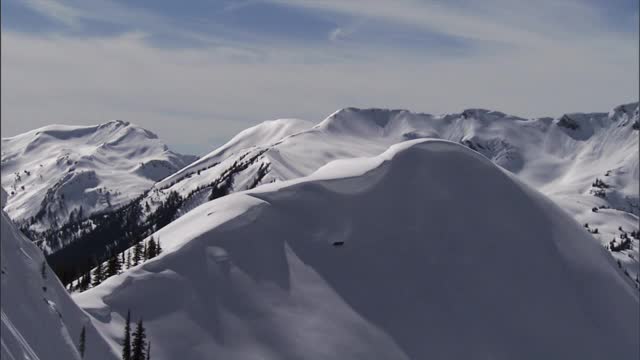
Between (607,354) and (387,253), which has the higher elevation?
(387,253)

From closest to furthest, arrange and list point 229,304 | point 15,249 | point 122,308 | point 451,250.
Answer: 1. point 15,249
2. point 122,308
3. point 229,304
4. point 451,250

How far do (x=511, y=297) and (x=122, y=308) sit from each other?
84801 mm

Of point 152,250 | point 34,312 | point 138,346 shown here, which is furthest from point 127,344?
point 152,250

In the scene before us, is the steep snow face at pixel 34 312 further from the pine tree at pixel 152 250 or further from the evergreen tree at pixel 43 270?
the pine tree at pixel 152 250

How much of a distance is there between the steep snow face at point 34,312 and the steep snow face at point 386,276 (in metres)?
12.7

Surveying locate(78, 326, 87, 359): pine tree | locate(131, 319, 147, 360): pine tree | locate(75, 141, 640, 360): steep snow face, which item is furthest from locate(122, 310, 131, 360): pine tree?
locate(78, 326, 87, 359): pine tree

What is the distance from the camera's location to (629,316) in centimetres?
16350

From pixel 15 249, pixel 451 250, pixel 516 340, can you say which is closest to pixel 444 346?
pixel 516 340

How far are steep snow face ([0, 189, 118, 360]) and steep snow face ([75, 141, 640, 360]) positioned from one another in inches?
501

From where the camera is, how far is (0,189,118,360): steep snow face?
7481cm

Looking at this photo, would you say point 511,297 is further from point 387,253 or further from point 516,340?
point 387,253

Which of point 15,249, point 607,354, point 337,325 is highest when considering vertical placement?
point 15,249

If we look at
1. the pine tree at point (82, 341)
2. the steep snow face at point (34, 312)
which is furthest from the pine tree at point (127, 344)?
the pine tree at point (82, 341)

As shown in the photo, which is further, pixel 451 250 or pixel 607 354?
pixel 451 250
